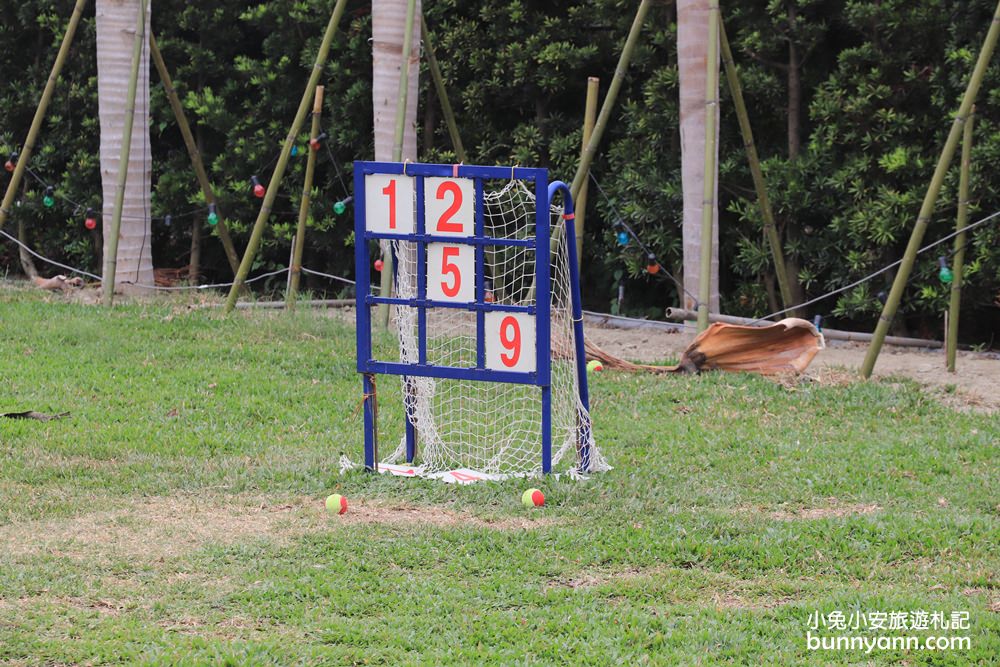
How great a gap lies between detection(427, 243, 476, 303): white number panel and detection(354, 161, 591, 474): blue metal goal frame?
3cm

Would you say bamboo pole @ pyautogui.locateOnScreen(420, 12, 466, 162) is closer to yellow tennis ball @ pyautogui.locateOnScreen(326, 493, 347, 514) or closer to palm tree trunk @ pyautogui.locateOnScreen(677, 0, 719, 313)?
palm tree trunk @ pyautogui.locateOnScreen(677, 0, 719, 313)

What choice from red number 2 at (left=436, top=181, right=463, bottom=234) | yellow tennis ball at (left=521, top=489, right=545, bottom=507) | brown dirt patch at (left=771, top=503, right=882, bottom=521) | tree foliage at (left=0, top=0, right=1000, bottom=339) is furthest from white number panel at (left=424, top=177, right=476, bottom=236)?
tree foliage at (left=0, top=0, right=1000, bottom=339)

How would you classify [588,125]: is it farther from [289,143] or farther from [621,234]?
[289,143]

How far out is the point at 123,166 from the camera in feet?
32.1

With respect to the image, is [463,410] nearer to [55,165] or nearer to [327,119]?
[327,119]

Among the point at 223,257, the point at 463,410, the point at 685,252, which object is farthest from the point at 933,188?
the point at 223,257

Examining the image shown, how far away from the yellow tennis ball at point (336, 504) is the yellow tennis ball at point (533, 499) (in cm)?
76

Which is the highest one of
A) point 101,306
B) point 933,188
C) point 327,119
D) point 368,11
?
point 368,11

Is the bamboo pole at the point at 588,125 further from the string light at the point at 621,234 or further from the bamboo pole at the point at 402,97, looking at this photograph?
the bamboo pole at the point at 402,97

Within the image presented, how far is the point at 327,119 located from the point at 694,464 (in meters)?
7.07

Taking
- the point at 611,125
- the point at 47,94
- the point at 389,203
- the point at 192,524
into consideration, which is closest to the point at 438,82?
the point at 611,125

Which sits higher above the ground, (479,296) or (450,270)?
(450,270)

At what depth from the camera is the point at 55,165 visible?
42.9 feet

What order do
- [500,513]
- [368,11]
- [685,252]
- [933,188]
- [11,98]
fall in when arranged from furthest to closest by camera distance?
1. [11,98]
2. [368,11]
3. [685,252]
4. [933,188]
5. [500,513]
